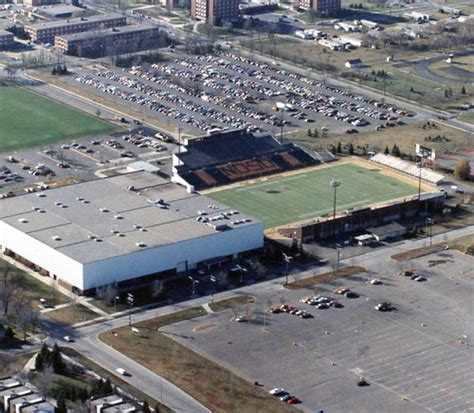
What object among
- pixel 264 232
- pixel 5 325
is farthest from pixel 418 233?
pixel 5 325

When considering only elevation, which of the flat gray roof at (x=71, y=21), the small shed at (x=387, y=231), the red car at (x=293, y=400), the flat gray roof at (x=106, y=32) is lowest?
the red car at (x=293, y=400)

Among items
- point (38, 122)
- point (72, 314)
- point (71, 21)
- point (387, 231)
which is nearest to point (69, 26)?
point (71, 21)

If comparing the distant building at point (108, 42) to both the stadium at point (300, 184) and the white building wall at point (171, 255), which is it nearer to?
the stadium at point (300, 184)

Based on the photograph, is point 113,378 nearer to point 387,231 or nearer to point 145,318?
point 145,318

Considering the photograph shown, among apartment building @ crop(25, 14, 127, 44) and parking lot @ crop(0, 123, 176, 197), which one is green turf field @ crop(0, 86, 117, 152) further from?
apartment building @ crop(25, 14, 127, 44)

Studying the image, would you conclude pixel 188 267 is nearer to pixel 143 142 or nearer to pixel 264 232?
pixel 264 232

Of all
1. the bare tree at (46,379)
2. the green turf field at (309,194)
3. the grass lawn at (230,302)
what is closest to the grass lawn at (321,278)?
the grass lawn at (230,302)

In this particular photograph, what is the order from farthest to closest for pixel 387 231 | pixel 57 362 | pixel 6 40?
pixel 6 40
pixel 387 231
pixel 57 362
